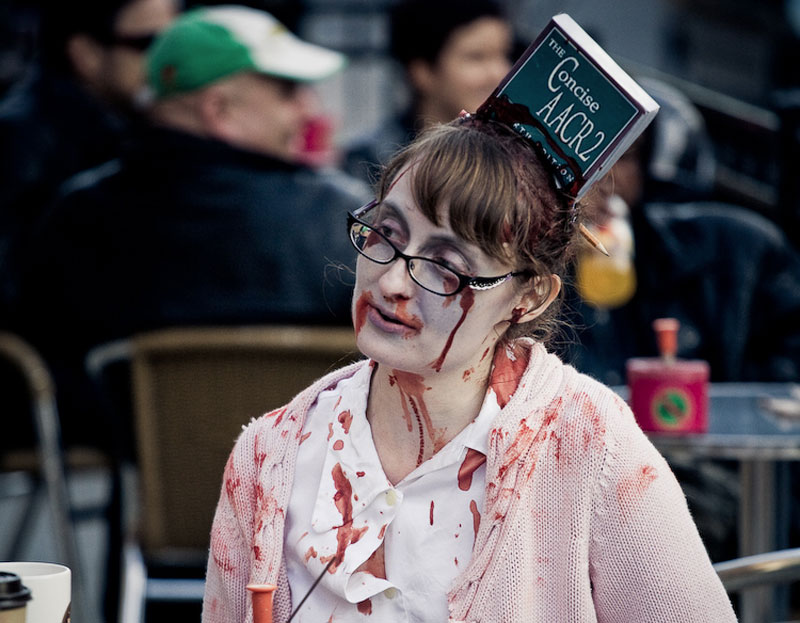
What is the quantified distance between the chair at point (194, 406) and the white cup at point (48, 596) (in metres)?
1.45

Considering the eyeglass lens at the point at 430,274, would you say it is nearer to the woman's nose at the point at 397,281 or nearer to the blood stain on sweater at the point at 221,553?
the woman's nose at the point at 397,281

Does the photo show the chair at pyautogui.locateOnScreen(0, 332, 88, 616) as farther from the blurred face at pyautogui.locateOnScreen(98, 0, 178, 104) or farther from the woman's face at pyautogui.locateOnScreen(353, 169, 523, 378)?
the woman's face at pyautogui.locateOnScreen(353, 169, 523, 378)

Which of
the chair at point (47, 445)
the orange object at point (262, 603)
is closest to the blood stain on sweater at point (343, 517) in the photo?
the orange object at point (262, 603)

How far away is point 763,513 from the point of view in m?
3.28

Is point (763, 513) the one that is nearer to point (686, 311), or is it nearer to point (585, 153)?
point (686, 311)

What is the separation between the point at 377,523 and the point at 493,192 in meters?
0.48

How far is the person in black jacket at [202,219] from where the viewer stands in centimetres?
Answer: 340

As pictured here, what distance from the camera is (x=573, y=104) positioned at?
1607 mm

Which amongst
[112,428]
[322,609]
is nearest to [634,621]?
[322,609]

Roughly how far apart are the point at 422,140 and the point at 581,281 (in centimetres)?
213

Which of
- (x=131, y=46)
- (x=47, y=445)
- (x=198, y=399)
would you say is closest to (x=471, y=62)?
(x=131, y=46)

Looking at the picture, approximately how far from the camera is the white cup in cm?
134

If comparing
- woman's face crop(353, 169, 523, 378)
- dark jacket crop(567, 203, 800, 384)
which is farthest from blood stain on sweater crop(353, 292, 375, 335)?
dark jacket crop(567, 203, 800, 384)

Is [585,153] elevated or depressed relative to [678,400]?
elevated
